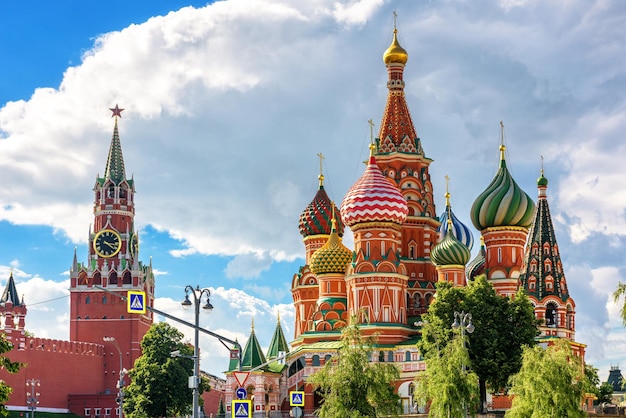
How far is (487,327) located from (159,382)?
28.4 m

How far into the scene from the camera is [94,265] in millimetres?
126438

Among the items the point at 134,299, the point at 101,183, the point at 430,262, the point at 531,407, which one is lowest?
the point at 531,407

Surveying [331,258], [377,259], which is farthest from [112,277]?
[377,259]

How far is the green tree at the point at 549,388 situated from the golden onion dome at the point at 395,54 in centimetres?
4133

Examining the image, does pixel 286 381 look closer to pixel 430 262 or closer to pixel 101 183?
pixel 430 262

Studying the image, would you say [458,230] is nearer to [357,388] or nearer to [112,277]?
[357,388]

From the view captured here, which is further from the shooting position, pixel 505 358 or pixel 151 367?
pixel 151 367

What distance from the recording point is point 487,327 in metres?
68.2

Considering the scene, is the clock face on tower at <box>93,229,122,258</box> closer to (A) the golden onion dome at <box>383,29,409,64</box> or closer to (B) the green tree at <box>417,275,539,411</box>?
(A) the golden onion dome at <box>383,29,409,64</box>

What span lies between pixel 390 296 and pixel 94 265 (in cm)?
5665

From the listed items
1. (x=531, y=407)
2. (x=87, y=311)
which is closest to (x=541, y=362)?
(x=531, y=407)

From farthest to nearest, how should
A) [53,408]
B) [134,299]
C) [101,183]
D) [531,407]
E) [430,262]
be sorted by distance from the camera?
[101,183] < [53,408] < [430,262] < [531,407] < [134,299]

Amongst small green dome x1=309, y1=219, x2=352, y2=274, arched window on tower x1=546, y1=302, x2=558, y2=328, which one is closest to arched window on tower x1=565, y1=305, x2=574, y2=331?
arched window on tower x1=546, y1=302, x2=558, y2=328

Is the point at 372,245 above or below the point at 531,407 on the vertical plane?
above
